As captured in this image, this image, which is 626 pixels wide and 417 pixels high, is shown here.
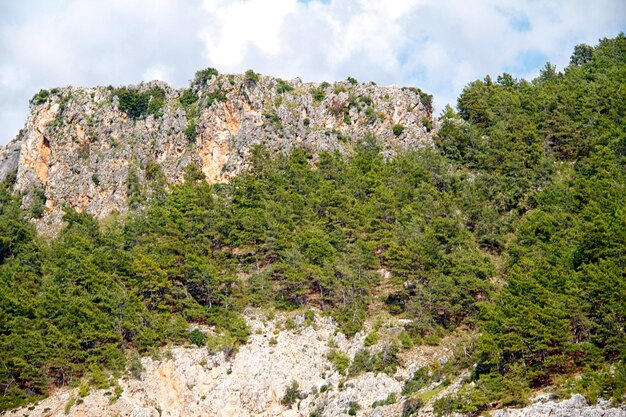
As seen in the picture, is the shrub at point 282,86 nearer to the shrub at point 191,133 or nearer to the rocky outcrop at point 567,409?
the shrub at point 191,133

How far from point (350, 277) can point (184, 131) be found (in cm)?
4883

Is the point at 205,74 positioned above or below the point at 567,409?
above

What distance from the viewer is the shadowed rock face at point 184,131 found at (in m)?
106

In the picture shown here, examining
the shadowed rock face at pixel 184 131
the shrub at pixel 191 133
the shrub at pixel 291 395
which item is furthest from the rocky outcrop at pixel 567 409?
the shrub at pixel 191 133

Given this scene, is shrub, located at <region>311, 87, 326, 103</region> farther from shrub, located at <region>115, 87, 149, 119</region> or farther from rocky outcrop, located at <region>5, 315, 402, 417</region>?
rocky outcrop, located at <region>5, 315, 402, 417</region>

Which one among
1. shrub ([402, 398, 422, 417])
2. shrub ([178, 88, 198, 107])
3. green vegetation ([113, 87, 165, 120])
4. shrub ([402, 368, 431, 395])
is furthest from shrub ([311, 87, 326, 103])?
shrub ([402, 398, 422, 417])

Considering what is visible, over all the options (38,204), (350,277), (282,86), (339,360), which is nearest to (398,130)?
(282,86)

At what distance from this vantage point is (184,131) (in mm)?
109250

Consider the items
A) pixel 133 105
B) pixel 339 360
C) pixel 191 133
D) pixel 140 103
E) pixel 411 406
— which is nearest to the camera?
pixel 411 406

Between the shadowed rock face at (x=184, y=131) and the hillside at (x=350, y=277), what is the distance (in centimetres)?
95

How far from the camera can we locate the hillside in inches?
2099

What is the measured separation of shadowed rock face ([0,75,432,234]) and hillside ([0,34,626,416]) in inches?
37.5

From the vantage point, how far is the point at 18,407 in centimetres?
6300

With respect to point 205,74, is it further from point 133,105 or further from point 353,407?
point 353,407
